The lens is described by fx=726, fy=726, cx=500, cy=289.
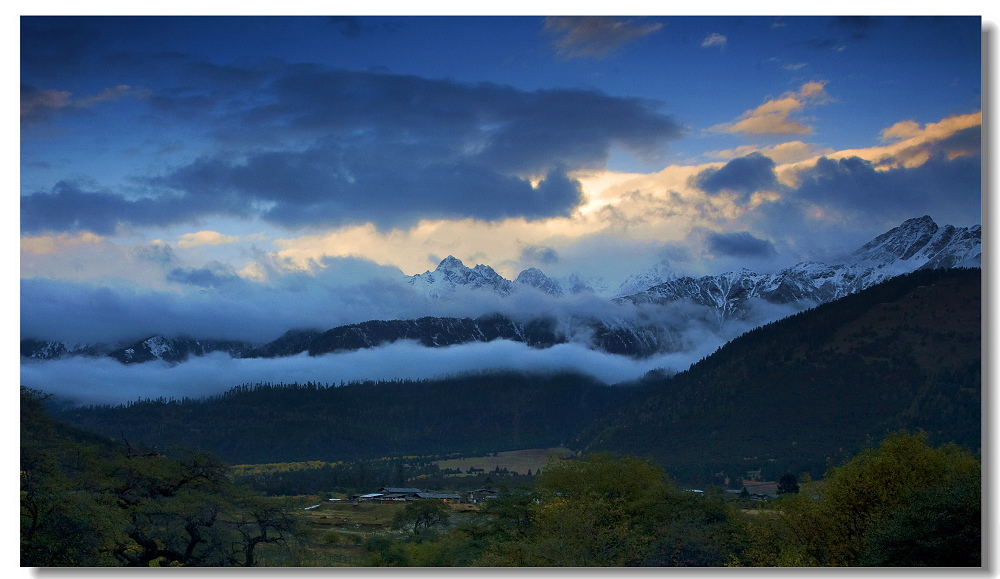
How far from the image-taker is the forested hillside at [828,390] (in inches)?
4717

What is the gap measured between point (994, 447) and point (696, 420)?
140521 mm

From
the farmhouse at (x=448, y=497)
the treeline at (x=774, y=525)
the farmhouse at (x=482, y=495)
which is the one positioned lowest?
the farmhouse at (x=448, y=497)

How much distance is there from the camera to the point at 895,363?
137 metres

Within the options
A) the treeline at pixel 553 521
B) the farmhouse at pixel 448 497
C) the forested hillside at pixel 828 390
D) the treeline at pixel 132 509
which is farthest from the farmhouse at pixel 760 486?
the treeline at pixel 132 509

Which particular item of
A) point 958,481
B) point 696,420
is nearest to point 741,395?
point 696,420

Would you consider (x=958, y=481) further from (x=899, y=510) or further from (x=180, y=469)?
(x=180, y=469)

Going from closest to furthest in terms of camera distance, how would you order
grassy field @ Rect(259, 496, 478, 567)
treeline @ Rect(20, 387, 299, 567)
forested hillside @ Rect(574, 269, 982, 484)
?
treeline @ Rect(20, 387, 299, 567) → grassy field @ Rect(259, 496, 478, 567) → forested hillside @ Rect(574, 269, 982, 484)

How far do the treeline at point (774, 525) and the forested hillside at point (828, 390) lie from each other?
246 feet

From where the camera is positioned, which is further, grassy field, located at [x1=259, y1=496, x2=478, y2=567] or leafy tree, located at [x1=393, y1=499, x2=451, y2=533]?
leafy tree, located at [x1=393, y1=499, x2=451, y2=533]

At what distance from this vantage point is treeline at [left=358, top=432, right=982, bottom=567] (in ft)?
81.6

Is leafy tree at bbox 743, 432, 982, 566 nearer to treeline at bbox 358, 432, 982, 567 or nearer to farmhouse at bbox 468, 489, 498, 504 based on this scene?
treeline at bbox 358, 432, 982, 567

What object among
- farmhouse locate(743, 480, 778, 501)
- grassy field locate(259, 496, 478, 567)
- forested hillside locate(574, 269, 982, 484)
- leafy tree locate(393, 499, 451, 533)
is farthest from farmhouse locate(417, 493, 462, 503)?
farmhouse locate(743, 480, 778, 501)

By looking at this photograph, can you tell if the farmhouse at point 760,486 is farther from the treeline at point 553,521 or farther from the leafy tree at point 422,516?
the treeline at point 553,521

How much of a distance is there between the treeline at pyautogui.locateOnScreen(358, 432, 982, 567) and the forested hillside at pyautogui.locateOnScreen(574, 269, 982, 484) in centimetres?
7484
